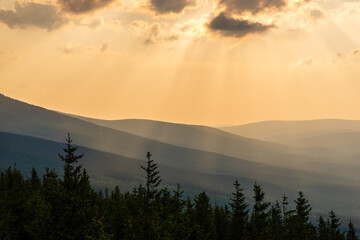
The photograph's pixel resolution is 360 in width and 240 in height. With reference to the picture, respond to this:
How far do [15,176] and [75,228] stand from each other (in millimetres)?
27052

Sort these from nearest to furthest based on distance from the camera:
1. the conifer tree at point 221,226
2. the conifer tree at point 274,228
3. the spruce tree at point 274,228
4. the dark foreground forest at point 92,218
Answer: the dark foreground forest at point 92,218, the conifer tree at point 274,228, the spruce tree at point 274,228, the conifer tree at point 221,226

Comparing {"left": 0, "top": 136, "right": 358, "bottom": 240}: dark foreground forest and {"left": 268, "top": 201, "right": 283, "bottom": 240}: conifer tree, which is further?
{"left": 268, "top": 201, "right": 283, "bottom": 240}: conifer tree

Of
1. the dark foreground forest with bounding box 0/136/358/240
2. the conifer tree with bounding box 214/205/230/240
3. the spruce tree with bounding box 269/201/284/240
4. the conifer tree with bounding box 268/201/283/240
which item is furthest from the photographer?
the conifer tree with bounding box 214/205/230/240

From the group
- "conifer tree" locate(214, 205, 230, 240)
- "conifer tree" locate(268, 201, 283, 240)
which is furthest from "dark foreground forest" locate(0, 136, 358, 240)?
"conifer tree" locate(268, 201, 283, 240)

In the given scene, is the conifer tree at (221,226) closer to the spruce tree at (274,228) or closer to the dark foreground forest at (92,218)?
the dark foreground forest at (92,218)

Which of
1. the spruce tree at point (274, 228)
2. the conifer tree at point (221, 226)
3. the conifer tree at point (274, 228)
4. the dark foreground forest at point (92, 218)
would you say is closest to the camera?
the dark foreground forest at point (92, 218)

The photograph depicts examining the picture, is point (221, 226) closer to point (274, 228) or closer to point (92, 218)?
point (274, 228)

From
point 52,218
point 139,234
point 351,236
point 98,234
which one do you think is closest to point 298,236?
point 139,234

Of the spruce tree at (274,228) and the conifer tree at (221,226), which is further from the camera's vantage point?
the conifer tree at (221,226)

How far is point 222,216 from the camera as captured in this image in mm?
72062

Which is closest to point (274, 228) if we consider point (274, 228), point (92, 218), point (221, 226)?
point (274, 228)

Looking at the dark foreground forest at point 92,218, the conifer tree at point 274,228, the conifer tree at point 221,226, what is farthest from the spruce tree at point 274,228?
the conifer tree at point 221,226

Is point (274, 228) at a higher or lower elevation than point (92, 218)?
lower

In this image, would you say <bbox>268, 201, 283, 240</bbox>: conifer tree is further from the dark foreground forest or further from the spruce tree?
the dark foreground forest
